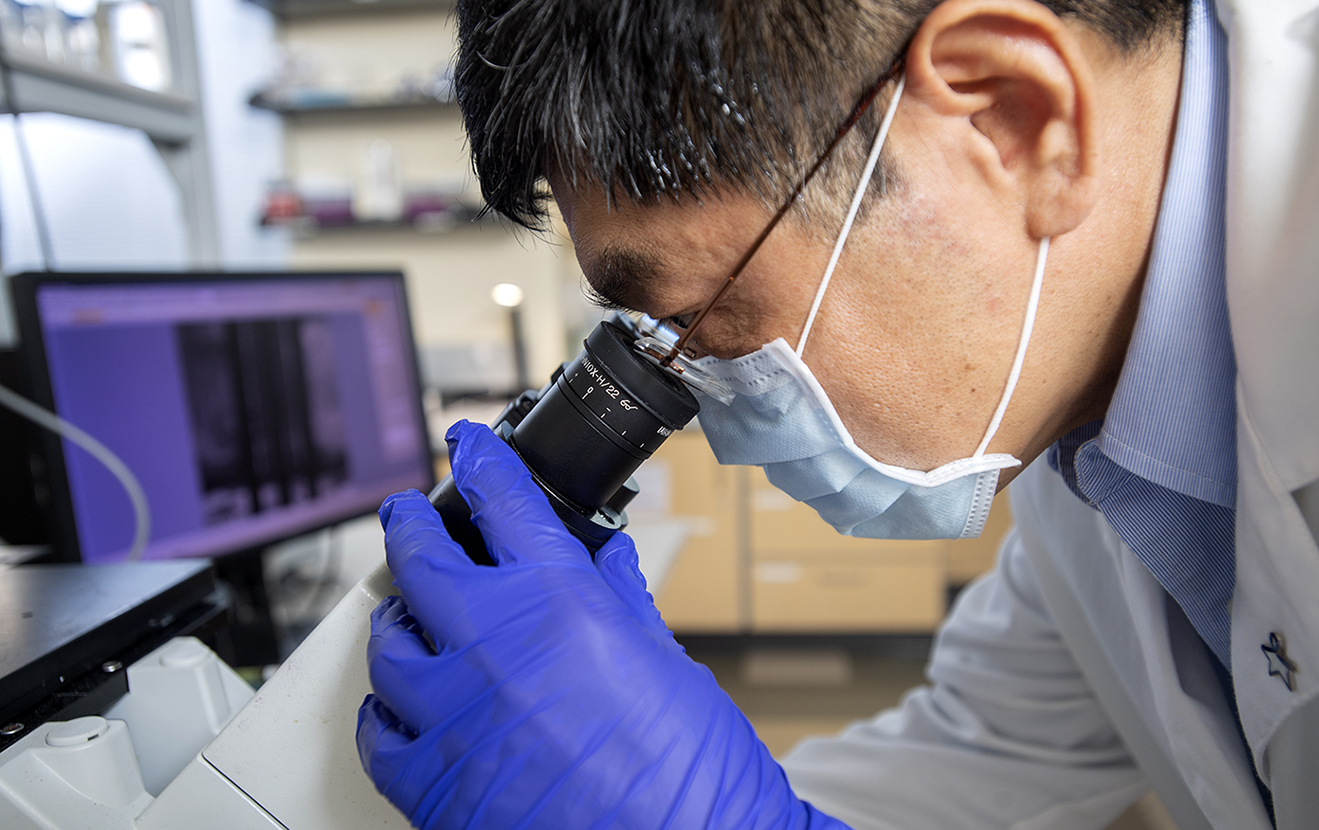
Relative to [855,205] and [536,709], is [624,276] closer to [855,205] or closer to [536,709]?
[855,205]

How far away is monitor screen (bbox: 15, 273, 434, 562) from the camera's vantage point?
2.93ft

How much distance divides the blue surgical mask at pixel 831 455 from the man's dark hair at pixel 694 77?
0.09m

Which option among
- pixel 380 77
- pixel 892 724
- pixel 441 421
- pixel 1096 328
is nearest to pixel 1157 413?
pixel 1096 328

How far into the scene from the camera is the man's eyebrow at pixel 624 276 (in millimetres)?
570

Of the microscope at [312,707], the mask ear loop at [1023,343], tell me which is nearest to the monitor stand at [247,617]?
the microscope at [312,707]

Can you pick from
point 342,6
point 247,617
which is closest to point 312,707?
point 247,617

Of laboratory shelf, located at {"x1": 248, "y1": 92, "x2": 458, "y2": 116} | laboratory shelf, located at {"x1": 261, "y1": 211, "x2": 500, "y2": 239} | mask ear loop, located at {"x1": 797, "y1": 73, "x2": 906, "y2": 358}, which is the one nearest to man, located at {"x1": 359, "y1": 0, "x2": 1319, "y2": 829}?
mask ear loop, located at {"x1": 797, "y1": 73, "x2": 906, "y2": 358}

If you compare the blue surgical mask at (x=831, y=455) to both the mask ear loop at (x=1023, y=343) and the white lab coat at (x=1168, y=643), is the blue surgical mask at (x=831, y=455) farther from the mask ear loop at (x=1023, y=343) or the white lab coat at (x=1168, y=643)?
the white lab coat at (x=1168, y=643)

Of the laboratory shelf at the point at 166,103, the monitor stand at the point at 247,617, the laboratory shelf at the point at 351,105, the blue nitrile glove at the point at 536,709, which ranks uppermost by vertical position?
the laboratory shelf at the point at 351,105

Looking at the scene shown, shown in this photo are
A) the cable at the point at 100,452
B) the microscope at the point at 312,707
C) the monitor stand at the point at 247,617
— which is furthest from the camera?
the monitor stand at the point at 247,617

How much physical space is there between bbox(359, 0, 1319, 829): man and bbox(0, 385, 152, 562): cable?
0.56 m

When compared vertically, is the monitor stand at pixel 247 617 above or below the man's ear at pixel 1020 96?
below

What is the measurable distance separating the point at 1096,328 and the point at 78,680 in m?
0.76

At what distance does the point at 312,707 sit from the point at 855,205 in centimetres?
48
